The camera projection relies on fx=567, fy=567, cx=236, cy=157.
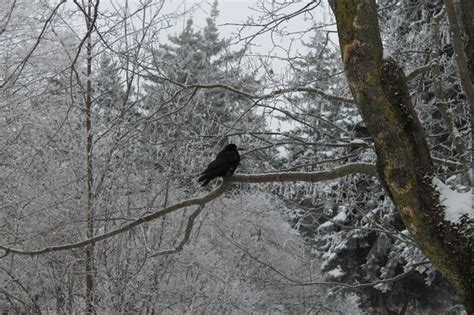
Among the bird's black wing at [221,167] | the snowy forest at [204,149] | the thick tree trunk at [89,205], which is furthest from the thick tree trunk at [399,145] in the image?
the thick tree trunk at [89,205]

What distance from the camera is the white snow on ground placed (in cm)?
224

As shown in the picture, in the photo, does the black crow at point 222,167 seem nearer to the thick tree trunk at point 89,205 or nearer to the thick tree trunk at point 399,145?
the thick tree trunk at point 399,145

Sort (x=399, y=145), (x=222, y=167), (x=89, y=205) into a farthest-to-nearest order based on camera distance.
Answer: (x=89, y=205)
(x=222, y=167)
(x=399, y=145)

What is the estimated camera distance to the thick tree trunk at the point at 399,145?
224 centimetres

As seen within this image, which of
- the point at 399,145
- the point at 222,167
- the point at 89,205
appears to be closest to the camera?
the point at 399,145

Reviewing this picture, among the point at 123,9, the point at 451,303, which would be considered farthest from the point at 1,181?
the point at 451,303

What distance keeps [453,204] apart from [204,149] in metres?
7.07

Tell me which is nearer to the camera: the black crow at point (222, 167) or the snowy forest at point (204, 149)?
the snowy forest at point (204, 149)

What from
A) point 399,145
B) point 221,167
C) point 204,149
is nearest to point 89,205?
point 204,149

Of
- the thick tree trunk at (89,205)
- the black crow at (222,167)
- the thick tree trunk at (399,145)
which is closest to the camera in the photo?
the thick tree trunk at (399,145)

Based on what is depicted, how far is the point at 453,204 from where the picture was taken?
2.28m

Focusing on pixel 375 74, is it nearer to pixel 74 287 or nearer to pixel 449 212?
pixel 449 212

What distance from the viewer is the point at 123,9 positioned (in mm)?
6762

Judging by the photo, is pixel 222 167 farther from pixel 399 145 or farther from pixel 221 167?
pixel 399 145
